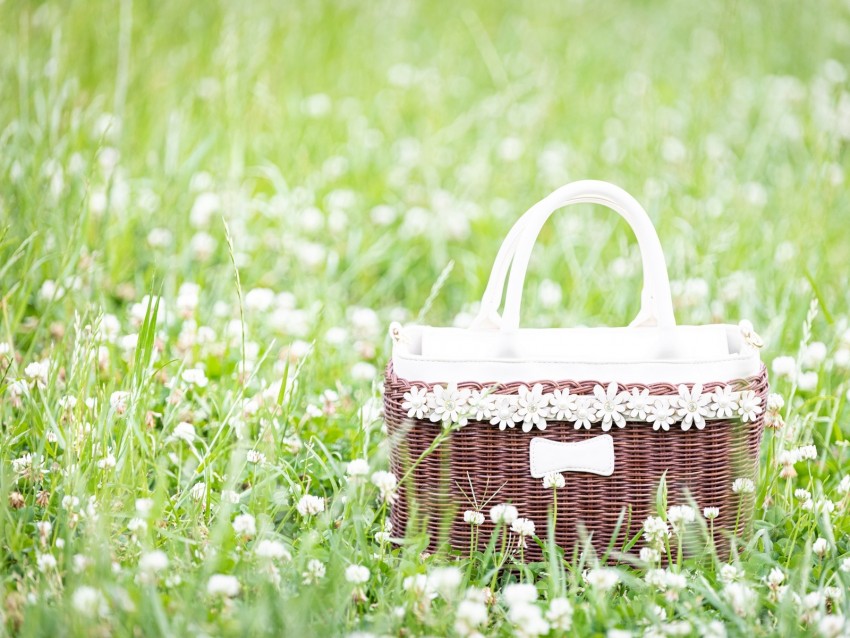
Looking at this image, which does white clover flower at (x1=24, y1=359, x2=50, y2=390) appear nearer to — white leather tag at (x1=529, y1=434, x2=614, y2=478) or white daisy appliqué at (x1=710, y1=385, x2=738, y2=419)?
white leather tag at (x1=529, y1=434, x2=614, y2=478)

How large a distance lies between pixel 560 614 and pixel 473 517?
0.29 meters

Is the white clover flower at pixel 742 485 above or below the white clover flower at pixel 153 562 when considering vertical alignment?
above

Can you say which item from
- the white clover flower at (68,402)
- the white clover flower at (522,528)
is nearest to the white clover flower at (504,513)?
the white clover flower at (522,528)

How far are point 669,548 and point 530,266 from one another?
171 centimetres

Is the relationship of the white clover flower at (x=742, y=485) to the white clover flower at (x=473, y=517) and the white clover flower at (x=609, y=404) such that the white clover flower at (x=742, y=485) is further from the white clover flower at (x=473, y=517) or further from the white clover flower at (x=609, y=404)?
the white clover flower at (x=473, y=517)

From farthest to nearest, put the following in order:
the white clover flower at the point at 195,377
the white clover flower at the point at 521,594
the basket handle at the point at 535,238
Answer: the white clover flower at the point at 195,377, the basket handle at the point at 535,238, the white clover flower at the point at 521,594

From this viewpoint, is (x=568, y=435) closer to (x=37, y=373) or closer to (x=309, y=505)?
(x=309, y=505)

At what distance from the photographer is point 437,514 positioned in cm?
176

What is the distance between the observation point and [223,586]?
1.42 metres

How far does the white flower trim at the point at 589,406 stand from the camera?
1655mm

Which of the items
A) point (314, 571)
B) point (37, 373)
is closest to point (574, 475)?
point (314, 571)

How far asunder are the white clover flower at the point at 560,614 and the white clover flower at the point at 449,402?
36cm

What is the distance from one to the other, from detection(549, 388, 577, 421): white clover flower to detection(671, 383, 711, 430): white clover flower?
0.18 metres

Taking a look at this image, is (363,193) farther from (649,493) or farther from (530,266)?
(649,493)
